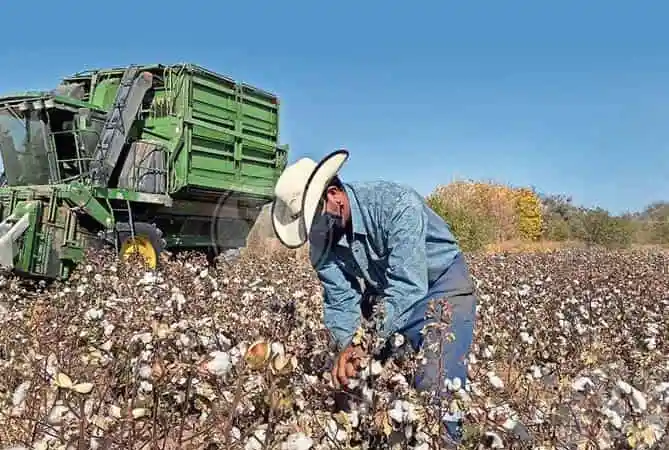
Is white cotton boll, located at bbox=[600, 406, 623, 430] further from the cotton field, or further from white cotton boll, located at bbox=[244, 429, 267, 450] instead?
white cotton boll, located at bbox=[244, 429, 267, 450]

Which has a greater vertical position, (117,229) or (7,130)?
(7,130)

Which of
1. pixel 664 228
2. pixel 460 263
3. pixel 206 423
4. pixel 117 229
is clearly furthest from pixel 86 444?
pixel 664 228

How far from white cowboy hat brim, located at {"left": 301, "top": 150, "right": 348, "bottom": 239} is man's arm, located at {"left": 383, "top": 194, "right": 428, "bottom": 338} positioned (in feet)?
1.06

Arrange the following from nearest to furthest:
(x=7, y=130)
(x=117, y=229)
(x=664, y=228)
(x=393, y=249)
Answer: (x=393, y=249) < (x=117, y=229) < (x=7, y=130) < (x=664, y=228)

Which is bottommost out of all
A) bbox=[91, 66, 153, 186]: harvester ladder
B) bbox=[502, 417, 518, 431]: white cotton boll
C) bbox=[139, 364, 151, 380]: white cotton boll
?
bbox=[502, 417, 518, 431]: white cotton boll

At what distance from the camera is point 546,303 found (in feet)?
22.8

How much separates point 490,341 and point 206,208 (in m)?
9.16

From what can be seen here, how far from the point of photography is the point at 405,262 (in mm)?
3291

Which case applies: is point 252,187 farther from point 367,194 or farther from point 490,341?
point 367,194

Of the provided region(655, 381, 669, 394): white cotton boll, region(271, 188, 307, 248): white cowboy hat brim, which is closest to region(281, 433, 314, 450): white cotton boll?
region(655, 381, 669, 394): white cotton boll

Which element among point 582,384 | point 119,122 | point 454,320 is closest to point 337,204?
point 454,320

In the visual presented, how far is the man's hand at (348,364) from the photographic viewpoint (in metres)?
2.93

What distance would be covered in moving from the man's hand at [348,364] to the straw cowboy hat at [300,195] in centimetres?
59

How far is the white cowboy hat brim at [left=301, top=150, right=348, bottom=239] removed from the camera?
3326 millimetres
